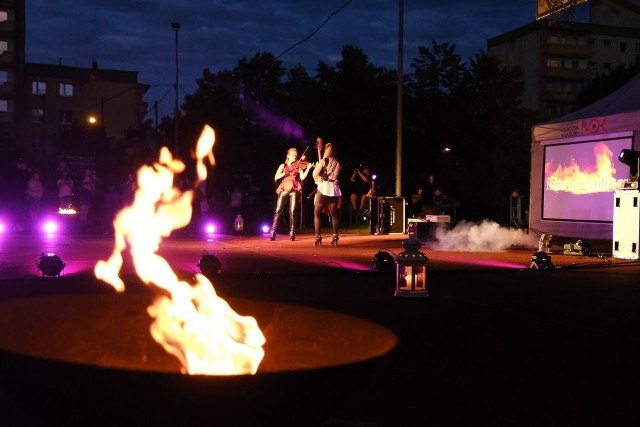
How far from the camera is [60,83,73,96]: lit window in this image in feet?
294

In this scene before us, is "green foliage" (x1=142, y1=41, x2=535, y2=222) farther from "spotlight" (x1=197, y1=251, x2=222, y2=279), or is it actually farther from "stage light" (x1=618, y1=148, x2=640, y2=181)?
"spotlight" (x1=197, y1=251, x2=222, y2=279)

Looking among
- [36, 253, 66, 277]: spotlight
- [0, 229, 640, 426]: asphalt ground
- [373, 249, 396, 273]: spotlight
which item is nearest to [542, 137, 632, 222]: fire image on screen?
[0, 229, 640, 426]: asphalt ground

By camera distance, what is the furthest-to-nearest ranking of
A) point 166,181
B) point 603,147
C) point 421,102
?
point 421,102, point 603,147, point 166,181

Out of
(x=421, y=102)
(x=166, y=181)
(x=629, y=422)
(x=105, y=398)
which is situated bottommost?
(x=629, y=422)

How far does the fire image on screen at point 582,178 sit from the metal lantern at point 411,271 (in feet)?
32.5

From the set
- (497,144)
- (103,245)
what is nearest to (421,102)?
(497,144)

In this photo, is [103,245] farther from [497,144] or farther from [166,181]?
[497,144]

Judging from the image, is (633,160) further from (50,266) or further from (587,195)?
(50,266)

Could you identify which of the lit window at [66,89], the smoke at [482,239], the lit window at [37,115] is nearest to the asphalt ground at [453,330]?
the smoke at [482,239]

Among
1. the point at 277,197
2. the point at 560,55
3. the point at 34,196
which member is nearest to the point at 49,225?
the point at 34,196

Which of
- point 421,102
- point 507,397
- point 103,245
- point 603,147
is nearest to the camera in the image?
point 507,397

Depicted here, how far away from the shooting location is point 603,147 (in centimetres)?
1841

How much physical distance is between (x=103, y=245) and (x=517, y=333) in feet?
36.6

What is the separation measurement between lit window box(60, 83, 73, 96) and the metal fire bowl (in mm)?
90674
